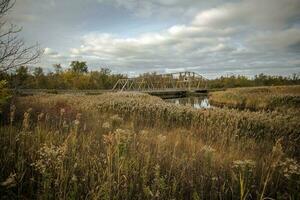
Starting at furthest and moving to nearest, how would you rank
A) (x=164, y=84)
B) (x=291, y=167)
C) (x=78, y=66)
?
1. (x=78, y=66)
2. (x=164, y=84)
3. (x=291, y=167)

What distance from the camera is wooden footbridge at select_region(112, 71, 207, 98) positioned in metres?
43.0

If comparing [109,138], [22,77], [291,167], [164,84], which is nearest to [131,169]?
[109,138]

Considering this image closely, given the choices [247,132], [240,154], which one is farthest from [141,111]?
[240,154]

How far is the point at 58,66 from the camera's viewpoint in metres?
61.1

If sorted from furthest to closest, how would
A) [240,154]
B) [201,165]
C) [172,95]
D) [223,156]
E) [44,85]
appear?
1. [44,85]
2. [172,95]
3. [240,154]
4. [223,156]
5. [201,165]

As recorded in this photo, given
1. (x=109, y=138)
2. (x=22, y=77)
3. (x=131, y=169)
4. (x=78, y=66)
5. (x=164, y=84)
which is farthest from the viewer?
(x=78, y=66)

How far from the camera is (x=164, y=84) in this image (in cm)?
5081

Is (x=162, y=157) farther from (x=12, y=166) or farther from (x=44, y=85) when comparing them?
(x=44, y=85)

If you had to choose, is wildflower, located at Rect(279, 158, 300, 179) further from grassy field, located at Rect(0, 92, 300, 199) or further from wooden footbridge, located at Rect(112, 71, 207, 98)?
wooden footbridge, located at Rect(112, 71, 207, 98)

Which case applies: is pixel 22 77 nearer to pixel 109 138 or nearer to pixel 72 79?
pixel 109 138

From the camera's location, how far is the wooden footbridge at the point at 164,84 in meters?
43.0

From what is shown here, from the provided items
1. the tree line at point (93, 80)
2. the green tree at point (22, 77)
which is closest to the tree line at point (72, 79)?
the tree line at point (93, 80)

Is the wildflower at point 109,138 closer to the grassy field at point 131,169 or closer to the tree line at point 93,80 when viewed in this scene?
the grassy field at point 131,169

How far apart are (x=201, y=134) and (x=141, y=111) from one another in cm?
401
